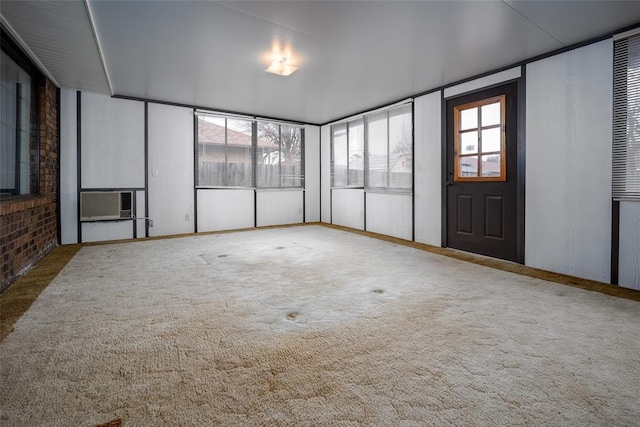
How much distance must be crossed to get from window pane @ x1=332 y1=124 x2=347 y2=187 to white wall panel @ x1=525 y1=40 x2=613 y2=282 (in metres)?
4.03

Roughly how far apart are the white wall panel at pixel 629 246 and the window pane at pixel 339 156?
4.98m

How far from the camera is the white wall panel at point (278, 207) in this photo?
23.5ft

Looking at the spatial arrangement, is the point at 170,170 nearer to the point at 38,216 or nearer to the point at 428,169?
the point at 38,216

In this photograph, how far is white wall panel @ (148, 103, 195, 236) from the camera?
5.84 meters

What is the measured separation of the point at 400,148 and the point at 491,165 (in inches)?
71.3

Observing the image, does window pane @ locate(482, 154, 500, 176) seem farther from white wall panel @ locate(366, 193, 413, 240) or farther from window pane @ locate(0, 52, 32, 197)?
window pane @ locate(0, 52, 32, 197)

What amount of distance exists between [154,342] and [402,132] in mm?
5159

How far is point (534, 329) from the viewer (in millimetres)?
2137

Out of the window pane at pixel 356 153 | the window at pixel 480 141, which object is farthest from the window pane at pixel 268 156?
the window at pixel 480 141

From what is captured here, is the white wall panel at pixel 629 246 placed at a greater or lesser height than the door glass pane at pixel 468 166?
lesser

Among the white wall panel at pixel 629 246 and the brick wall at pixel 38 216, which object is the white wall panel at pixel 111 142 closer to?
the brick wall at pixel 38 216

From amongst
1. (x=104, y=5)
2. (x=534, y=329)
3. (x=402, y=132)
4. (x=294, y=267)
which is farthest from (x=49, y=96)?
(x=534, y=329)

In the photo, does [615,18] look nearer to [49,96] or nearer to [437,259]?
[437,259]

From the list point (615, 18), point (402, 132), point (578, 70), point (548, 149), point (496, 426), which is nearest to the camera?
point (496, 426)
